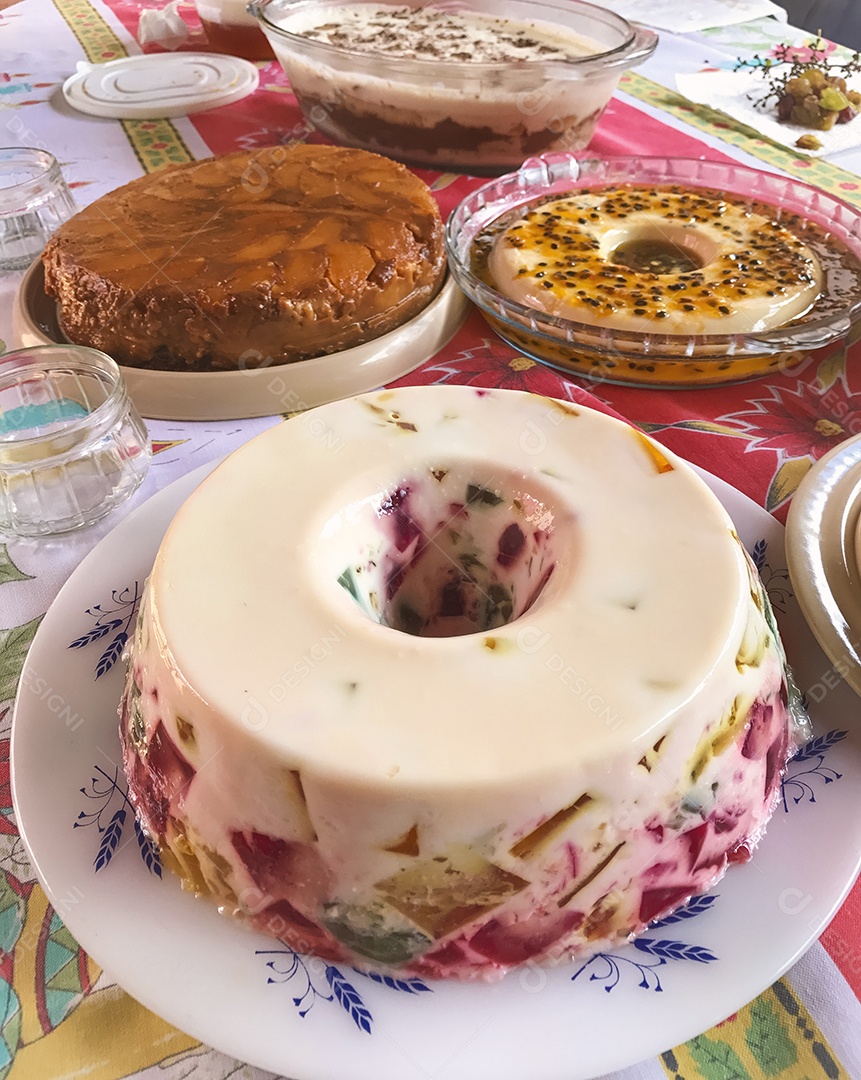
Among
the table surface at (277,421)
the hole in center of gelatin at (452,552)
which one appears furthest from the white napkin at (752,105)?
the hole in center of gelatin at (452,552)

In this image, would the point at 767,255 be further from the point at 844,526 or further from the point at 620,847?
the point at 620,847

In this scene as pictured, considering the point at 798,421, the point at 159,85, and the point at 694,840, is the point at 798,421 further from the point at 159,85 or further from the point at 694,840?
the point at 159,85

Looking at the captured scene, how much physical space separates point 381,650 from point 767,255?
0.92 m

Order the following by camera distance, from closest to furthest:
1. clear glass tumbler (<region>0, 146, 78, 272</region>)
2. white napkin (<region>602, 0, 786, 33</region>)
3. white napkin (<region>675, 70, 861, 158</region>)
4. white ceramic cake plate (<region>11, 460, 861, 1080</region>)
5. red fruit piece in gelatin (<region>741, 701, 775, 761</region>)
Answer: white ceramic cake plate (<region>11, 460, 861, 1080</region>)
red fruit piece in gelatin (<region>741, 701, 775, 761</region>)
clear glass tumbler (<region>0, 146, 78, 272</region>)
white napkin (<region>675, 70, 861, 158</region>)
white napkin (<region>602, 0, 786, 33</region>)

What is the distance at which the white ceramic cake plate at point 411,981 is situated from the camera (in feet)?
1.50

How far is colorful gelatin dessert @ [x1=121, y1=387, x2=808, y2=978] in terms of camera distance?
1.56ft

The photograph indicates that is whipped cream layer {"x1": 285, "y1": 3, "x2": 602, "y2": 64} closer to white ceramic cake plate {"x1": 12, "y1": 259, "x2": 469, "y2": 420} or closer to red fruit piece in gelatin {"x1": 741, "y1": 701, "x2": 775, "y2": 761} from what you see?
white ceramic cake plate {"x1": 12, "y1": 259, "x2": 469, "y2": 420}

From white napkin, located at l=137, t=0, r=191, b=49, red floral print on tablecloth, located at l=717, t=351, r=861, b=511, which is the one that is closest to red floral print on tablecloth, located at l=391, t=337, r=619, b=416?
red floral print on tablecloth, located at l=717, t=351, r=861, b=511

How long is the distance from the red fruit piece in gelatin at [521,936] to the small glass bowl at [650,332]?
666 millimetres

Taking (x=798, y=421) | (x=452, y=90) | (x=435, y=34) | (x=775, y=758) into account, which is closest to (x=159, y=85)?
(x=435, y=34)

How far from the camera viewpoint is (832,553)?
69 centimetres

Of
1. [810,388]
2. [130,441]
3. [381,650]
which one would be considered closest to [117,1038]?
[381,650]

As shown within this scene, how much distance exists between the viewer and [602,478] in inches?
25.1

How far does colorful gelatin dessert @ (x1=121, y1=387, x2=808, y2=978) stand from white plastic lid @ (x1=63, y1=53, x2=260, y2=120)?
1399mm
